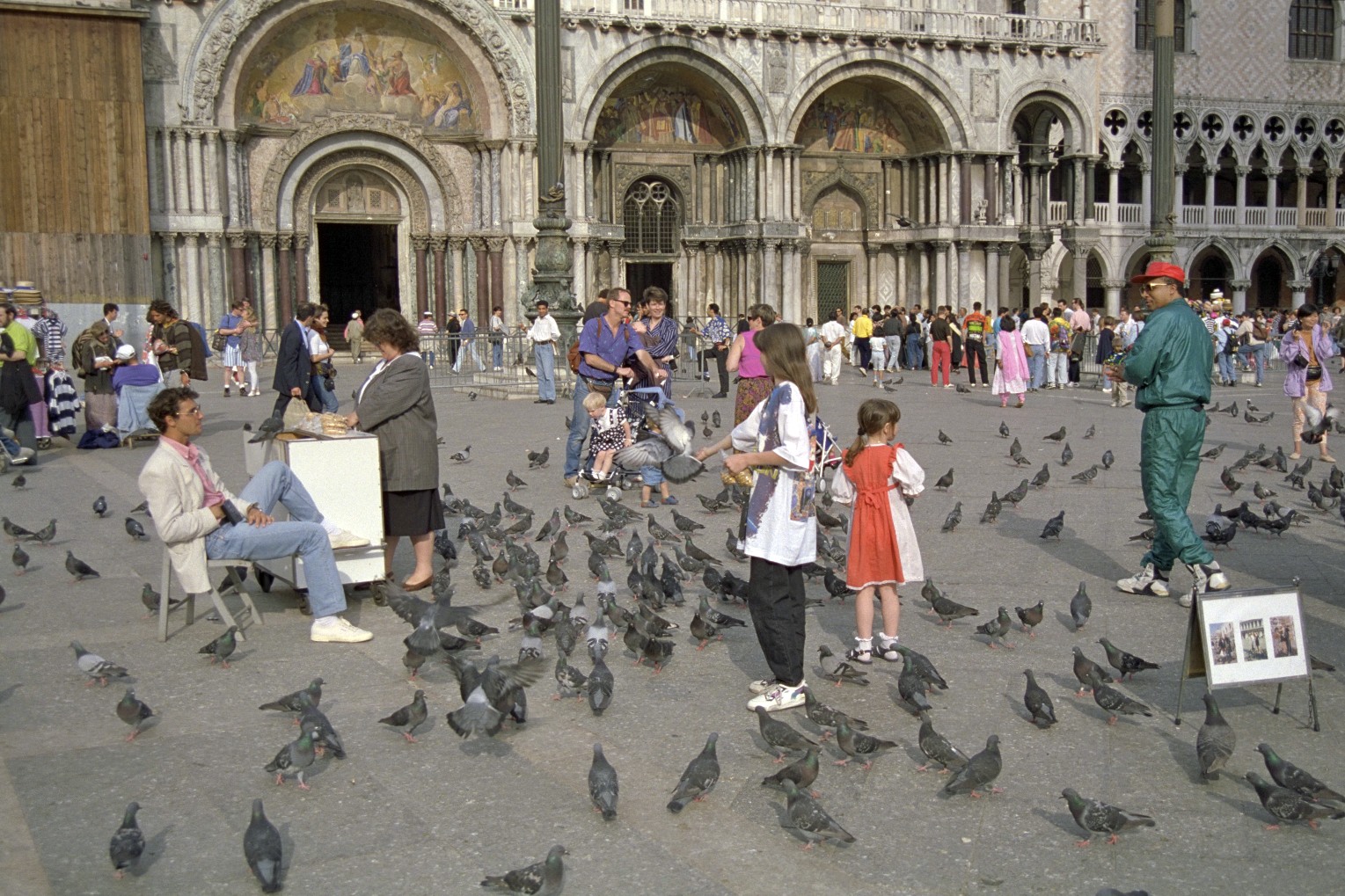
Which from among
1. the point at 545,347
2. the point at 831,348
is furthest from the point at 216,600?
the point at 831,348

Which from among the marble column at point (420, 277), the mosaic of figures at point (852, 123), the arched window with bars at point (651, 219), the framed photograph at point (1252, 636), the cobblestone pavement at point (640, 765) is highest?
the mosaic of figures at point (852, 123)

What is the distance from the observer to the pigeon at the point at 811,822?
14.5 feet

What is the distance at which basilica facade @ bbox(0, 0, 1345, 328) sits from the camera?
25031mm

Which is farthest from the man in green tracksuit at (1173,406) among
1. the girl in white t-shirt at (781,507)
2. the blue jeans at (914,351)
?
the blue jeans at (914,351)

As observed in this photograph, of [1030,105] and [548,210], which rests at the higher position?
[1030,105]

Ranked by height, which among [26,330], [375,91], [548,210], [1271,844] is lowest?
[1271,844]

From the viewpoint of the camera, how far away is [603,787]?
4684 millimetres

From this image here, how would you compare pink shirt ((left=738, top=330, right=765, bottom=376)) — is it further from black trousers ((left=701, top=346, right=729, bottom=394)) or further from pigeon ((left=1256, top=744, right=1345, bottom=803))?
black trousers ((left=701, top=346, right=729, bottom=394))

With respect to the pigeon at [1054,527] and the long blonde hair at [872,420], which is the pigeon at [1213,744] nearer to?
the long blonde hair at [872,420]

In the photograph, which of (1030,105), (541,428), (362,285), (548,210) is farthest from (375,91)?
(1030,105)

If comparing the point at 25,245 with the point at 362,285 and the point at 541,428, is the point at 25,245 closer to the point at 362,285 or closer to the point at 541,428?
the point at 362,285

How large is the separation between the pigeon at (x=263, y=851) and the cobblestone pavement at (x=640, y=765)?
5.1 inches

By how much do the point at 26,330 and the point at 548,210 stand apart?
7020mm

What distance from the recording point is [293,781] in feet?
16.8
